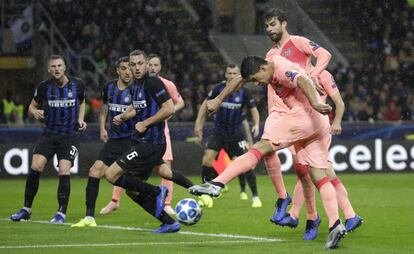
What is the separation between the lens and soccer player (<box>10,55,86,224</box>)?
569 inches

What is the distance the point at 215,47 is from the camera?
110 ft

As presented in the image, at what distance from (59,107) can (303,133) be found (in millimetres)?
4421

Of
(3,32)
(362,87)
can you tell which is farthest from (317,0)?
(3,32)

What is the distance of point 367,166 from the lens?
26.0m

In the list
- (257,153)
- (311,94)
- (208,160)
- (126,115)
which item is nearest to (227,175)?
(257,153)

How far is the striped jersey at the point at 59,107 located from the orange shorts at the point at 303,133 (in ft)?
12.8

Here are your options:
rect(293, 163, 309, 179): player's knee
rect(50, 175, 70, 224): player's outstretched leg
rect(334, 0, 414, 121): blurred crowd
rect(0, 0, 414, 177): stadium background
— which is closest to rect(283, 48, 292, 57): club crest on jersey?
rect(293, 163, 309, 179): player's knee

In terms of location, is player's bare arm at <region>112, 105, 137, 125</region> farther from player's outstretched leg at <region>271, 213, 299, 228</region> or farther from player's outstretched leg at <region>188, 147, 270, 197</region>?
player's outstretched leg at <region>188, 147, 270, 197</region>

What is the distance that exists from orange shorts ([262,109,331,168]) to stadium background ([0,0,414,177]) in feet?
47.2

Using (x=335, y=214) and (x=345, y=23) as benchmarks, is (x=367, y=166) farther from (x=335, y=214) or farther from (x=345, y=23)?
(x=335, y=214)

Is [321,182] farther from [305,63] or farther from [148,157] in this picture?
[148,157]

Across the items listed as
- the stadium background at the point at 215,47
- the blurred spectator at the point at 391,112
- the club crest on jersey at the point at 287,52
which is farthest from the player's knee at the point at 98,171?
the blurred spectator at the point at 391,112

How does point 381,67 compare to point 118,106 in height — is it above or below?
above

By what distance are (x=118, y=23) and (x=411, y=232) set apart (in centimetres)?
2019
